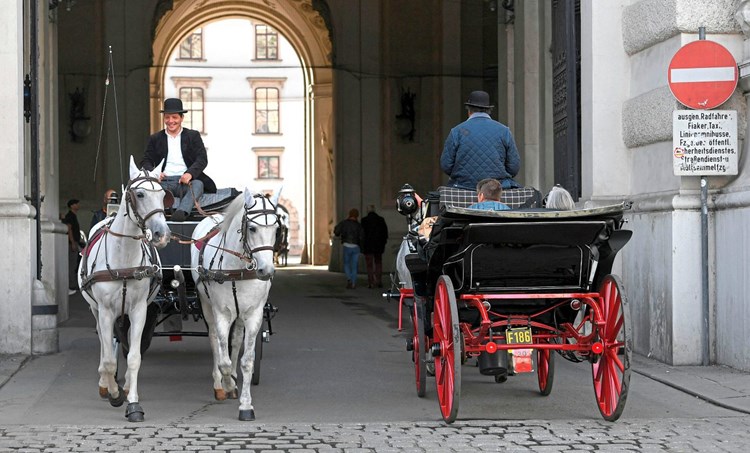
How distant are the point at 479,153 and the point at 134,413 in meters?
3.39

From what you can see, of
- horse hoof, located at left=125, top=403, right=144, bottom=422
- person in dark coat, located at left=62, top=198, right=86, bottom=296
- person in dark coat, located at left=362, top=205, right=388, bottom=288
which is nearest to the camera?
horse hoof, located at left=125, top=403, right=144, bottom=422

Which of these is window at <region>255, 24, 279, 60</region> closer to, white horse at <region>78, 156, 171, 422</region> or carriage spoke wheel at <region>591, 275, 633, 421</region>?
white horse at <region>78, 156, 171, 422</region>

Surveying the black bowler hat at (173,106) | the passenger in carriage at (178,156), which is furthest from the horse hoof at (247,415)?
the black bowler hat at (173,106)

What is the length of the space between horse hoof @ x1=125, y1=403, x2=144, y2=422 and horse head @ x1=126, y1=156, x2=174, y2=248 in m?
1.14

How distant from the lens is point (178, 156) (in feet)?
33.7

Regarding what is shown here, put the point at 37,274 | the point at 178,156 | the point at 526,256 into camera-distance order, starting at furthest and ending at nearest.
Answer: the point at 37,274, the point at 178,156, the point at 526,256

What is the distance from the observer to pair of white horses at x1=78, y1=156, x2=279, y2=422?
26.7ft

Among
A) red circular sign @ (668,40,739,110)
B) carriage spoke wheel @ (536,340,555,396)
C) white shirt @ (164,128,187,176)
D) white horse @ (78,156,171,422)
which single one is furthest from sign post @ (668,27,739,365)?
white horse @ (78,156,171,422)

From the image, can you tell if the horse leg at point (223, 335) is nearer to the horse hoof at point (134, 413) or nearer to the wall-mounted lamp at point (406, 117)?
the horse hoof at point (134, 413)

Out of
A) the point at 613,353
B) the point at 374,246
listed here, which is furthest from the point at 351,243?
the point at 613,353

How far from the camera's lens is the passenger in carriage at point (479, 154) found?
9594mm

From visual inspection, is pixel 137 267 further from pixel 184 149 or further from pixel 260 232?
pixel 184 149

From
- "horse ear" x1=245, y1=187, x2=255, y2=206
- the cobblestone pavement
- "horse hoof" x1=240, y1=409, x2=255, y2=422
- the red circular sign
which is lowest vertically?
the cobblestone pavement

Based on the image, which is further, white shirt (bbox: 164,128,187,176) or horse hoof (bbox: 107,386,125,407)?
white shirt (bbox: 164,128,187,176)
